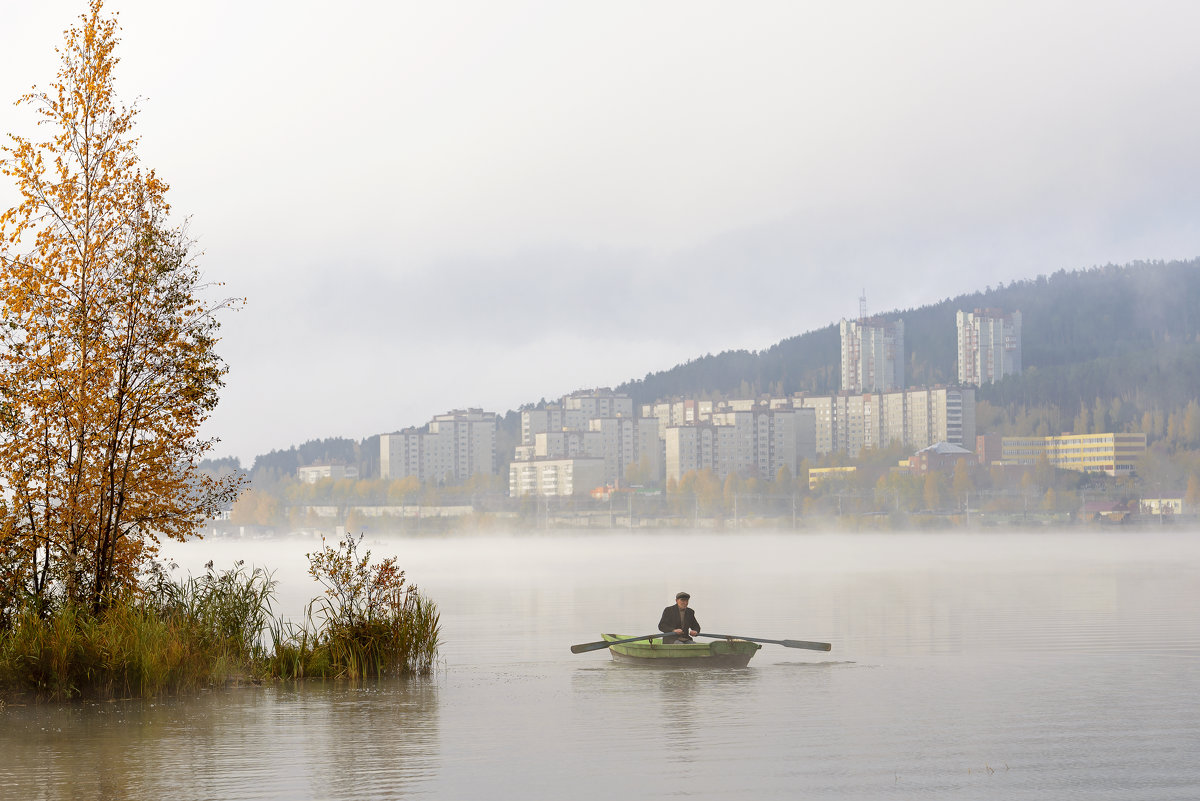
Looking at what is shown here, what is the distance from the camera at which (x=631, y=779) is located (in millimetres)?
15320

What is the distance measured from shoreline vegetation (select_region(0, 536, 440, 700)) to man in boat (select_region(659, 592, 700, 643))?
18.2 ft

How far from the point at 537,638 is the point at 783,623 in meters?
9.17

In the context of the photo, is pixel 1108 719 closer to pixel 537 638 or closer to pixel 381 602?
pixel 381 602

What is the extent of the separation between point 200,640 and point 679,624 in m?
10.3

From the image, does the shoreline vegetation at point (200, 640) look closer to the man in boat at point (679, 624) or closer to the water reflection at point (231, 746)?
the water reflection at point (231, 746)

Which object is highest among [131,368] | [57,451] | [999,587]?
[131,368]

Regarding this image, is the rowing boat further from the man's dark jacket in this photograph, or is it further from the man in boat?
the man's dark jacket

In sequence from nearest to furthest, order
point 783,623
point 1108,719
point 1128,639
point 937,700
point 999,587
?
point 1108,719
point 937,700
point 1128,639
point 783,623
point 999,587

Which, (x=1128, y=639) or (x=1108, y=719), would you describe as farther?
(x=1128, y=639)

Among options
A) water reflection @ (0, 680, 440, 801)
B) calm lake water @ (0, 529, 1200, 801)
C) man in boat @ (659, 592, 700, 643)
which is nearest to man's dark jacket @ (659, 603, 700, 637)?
man in boat @ (659, 592, 700, 643)

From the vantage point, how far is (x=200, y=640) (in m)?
21.9

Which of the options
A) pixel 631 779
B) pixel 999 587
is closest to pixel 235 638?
pixel 631 779

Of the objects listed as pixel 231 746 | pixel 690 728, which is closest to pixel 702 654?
pixel 690 728

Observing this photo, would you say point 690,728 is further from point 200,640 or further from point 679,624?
point 679,624
